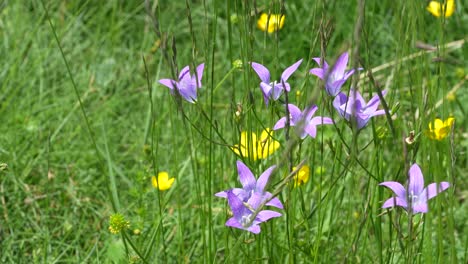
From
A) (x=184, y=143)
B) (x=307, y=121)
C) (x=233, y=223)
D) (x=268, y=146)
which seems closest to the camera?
(x=233, y=223)

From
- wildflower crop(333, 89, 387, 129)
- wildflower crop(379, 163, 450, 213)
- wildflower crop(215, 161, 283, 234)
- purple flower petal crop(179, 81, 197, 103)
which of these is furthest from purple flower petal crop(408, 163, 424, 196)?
purple flower petal crop(179, 81, 197, 103)

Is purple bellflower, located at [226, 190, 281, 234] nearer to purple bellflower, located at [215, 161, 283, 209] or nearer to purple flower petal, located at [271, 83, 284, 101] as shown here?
purple bellflower, located at [215, 161, 283, 209]

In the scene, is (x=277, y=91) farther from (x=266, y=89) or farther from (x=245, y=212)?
(x=245, y=212)

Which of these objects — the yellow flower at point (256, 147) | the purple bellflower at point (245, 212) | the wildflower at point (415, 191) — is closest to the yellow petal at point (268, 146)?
the yellow flower at point (256, 147)

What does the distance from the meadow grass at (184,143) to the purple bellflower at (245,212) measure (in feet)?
0.39

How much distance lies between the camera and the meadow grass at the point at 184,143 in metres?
1.35

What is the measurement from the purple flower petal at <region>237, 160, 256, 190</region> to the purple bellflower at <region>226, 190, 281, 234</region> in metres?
0.02

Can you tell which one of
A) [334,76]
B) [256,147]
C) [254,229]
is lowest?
[254,229]

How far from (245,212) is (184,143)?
444mm

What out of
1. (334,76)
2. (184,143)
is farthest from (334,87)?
(184,143)

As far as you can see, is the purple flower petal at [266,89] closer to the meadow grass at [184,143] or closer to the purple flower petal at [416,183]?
the meadow grass at [184,143]

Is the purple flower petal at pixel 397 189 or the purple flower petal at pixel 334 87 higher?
the purple flower petal at pixel 334 87

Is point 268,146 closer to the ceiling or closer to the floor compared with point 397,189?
closer to the ceiling

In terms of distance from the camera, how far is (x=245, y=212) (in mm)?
1135
